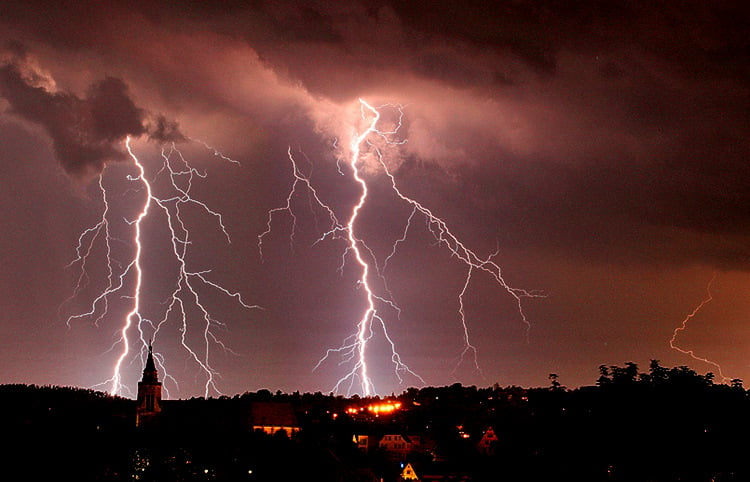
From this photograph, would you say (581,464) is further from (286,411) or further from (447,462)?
(286,411)

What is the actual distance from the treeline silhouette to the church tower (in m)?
1.02

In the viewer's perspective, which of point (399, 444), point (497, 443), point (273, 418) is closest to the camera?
point (497, 443)

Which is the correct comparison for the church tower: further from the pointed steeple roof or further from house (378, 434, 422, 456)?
→ house (378, 434, 422, 456)

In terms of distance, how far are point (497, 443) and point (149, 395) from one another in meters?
28.0

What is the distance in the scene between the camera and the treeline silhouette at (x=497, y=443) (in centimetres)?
4275

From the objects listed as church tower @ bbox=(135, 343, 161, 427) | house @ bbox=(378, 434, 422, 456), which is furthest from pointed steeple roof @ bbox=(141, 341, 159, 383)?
house @ bbox=(378, 434, 422, 456)

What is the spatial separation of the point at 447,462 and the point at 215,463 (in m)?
15.8

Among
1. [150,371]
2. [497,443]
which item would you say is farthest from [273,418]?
[497,443]

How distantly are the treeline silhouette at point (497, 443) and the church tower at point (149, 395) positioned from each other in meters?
1.02

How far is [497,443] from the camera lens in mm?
50969

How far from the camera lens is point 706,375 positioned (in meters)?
54.4

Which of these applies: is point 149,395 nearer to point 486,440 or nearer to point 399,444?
point 399,444

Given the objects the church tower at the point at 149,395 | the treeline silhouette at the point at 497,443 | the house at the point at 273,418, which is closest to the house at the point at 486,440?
the treeline silhouette at the point at 497,443

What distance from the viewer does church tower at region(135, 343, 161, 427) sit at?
214ft
